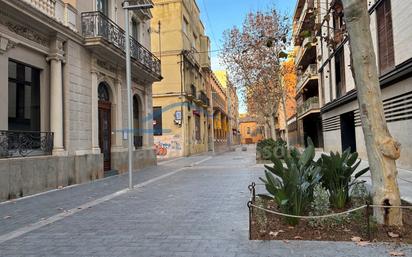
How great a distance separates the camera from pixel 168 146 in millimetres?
31719

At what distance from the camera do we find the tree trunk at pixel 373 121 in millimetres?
5461

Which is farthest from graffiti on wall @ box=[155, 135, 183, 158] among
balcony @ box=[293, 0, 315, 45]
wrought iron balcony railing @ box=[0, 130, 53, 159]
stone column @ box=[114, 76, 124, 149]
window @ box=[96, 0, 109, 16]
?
wrought iron balcony railing @ box=[0, 130, 53, 159]

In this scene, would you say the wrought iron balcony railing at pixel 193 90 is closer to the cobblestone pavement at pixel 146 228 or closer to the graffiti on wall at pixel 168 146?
the graffiti on wall at pixel 168 146

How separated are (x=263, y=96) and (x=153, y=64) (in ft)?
33.5

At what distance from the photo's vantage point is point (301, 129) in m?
43.1

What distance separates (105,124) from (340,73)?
48.8 ft

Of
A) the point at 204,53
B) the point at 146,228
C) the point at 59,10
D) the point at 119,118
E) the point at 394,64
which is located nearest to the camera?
the point at 146,228

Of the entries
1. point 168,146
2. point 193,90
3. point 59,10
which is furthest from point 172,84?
point 59,10

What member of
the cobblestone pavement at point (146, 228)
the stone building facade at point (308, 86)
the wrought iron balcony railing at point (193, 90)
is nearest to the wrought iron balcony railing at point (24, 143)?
the cobblestone pavement at point (146, 228)

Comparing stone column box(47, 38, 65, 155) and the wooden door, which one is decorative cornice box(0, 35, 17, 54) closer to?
stone column box(47, 38, 65, 155)

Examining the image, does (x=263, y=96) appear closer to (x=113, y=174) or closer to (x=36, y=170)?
(x=113, y=174)

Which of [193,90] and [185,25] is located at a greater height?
[185,25]

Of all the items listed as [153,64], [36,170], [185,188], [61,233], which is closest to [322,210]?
[61,233]

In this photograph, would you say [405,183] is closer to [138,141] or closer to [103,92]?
[103,92]
